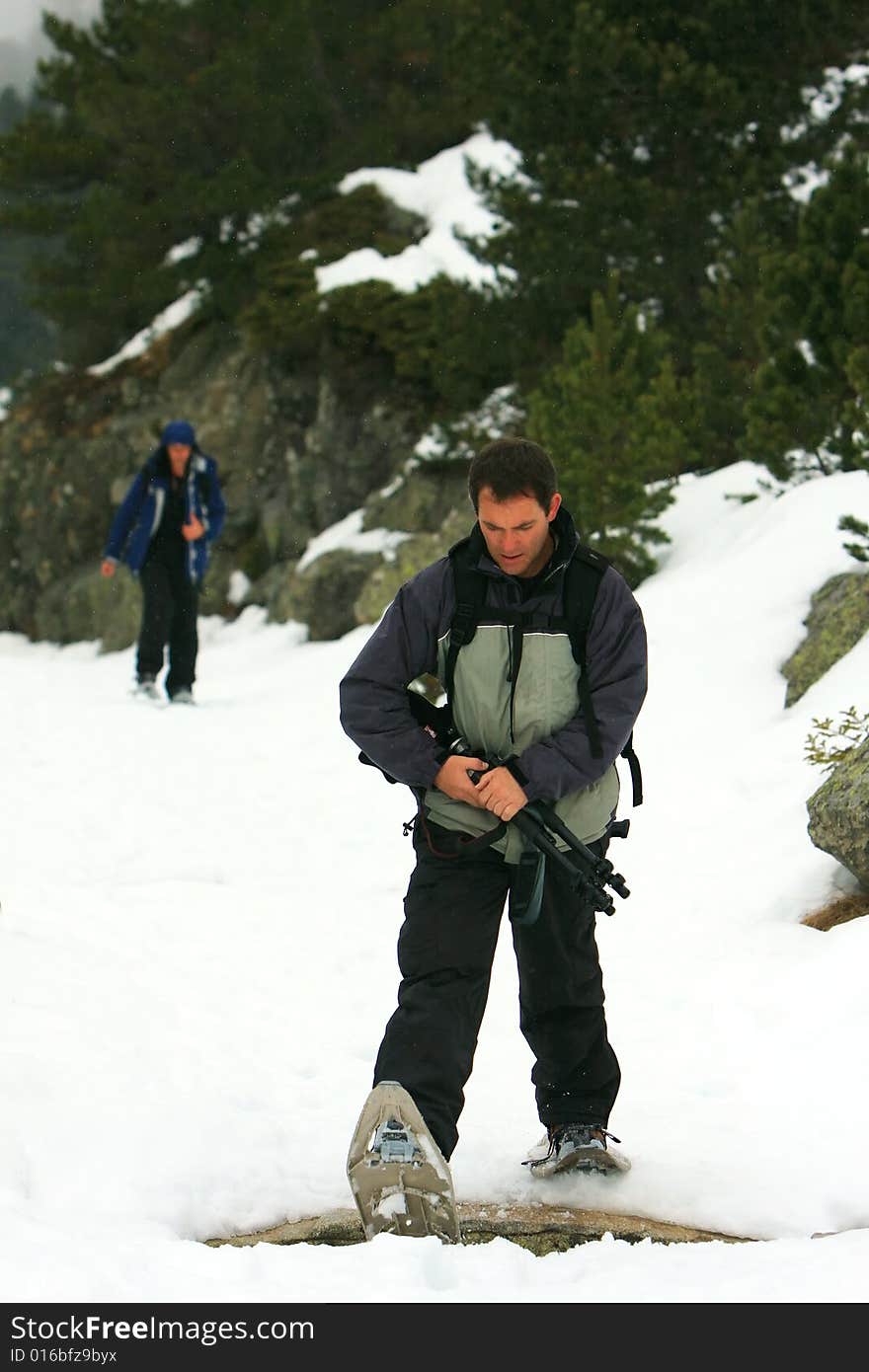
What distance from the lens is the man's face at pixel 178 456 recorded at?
10.3 meters

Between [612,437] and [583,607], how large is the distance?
26.8 ft

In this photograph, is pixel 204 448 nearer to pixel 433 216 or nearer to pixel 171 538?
pixel 433 216

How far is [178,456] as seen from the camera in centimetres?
1030

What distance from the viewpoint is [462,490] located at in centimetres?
1581

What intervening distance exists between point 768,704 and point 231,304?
595 inches

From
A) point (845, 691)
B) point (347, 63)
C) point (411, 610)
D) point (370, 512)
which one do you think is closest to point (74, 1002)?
point (411, 610)

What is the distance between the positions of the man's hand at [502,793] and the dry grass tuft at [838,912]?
2308 mm

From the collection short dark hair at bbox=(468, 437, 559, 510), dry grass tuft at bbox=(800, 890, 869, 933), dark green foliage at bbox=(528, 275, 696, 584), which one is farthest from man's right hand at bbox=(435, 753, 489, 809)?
dark green foliage at bbox=(528, 275, 696, 584)

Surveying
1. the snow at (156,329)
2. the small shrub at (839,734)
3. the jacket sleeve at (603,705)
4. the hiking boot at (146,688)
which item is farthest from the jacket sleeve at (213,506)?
the snow at (156,329)

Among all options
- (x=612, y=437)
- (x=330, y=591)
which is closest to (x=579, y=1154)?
(x=612, y=437)

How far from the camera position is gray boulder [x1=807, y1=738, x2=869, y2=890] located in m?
4.91

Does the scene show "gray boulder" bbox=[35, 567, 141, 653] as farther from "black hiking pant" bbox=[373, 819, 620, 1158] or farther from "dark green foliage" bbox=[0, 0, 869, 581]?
"black hiking pant" bbox=[373, 819, 620, 1158]

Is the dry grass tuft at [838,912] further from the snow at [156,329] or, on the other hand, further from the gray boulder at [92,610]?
the snow at [156,329]

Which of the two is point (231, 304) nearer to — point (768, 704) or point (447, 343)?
point (447, 343)
